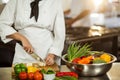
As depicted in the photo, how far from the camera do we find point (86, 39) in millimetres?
3299

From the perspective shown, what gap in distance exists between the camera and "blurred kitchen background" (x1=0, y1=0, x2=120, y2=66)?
3.00 meters

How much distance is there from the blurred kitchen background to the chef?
0.70m

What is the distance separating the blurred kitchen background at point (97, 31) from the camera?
3.00 m

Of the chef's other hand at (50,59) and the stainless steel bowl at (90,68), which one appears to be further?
the chef's other hand at (50,59)

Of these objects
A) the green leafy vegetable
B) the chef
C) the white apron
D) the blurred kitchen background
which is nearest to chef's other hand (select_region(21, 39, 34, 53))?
the chef

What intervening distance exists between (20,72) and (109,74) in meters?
0.61

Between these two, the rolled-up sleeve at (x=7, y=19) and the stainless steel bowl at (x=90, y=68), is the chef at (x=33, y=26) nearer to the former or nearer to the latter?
the rolled-up sleeve at (x=7, y=19)

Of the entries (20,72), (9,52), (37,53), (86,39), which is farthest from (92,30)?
(20,72)

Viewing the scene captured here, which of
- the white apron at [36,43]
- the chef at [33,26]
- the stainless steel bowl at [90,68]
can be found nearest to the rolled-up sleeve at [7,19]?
the chef at [33,26]

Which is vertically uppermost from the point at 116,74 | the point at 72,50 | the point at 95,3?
the point at 95,3

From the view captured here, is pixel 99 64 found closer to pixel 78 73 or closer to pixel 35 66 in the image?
pixel 78 73

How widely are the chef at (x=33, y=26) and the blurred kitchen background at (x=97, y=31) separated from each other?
0.70 metres

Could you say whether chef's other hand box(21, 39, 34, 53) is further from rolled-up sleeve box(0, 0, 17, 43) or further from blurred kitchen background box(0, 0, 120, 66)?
blurred kitchen background box(0, 0, 120, 66)

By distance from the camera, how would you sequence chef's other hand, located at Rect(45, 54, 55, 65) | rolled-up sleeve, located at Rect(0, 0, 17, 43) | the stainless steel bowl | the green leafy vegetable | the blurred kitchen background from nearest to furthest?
the stainless steel bowl
the green leafy vegetable
chef's other hand, located at Rect(45, 54, 55, 65)
rolled-up sleeve, located at Rect(0, 0, 17, 43)
the blurred kitchen background
